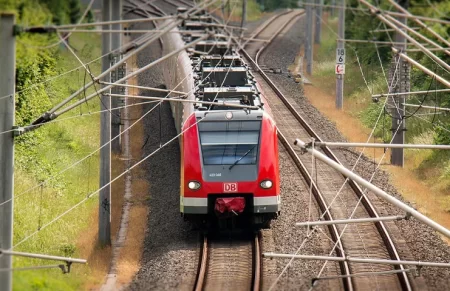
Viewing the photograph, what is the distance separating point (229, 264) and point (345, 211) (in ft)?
16.0

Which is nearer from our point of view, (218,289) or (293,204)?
(218,289)

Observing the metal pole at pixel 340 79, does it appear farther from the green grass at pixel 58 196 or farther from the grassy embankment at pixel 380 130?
the green grass at pixel 58 196

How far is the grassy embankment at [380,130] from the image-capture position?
26.6m

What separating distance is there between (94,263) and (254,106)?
4.91m

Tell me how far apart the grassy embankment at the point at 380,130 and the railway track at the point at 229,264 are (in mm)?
5440

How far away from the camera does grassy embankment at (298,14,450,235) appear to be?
26.6m

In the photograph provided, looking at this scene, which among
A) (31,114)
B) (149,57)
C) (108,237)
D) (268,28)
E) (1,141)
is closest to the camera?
(1,141)

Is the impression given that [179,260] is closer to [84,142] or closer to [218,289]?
[218,289]

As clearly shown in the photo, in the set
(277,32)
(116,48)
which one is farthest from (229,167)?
(277,32)

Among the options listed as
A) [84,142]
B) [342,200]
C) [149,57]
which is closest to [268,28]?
[149,57]

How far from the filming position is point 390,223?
23188 mm

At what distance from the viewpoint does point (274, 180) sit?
21.0 m

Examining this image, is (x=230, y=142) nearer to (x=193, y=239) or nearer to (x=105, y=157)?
(x=193, y=239)

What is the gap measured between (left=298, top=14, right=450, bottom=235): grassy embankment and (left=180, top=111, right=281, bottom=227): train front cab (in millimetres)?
4397
